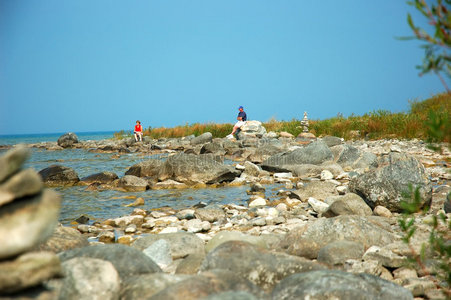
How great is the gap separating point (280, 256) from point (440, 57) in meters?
2.29

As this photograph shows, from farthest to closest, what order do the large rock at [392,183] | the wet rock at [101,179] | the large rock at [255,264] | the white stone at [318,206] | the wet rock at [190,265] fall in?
1. the wet rock at [101,179]
2. the white stone at [318,206]
3. the large rock at [392,183]
4. the wet rock at [190,265]
5. the large rock at [255,264]

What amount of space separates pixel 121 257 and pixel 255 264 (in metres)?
1.26

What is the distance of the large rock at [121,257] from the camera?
370 cm

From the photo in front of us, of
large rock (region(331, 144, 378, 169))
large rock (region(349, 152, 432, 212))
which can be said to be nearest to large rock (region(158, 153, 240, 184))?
large rock (region(331, 144, 378, 169))

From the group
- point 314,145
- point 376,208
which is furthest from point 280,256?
point 314,145

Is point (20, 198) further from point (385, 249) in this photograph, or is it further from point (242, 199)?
point (242, 199)

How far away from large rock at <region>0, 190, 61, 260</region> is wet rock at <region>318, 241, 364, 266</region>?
305 centimetres

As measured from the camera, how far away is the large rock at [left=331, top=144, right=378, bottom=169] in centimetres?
1373

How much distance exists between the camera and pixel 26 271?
232 cm

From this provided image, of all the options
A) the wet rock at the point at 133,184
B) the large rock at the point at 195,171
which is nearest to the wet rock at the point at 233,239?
the wet rock at the point at 133,184

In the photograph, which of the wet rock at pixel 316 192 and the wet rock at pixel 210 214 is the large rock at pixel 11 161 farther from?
the wet rock at pixel 316 192

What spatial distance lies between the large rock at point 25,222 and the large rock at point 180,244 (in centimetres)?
294

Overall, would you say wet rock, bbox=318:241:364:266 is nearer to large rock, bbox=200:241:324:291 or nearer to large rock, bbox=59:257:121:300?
large rock, bbox=200:241:324:291

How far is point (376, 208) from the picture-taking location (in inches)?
294
